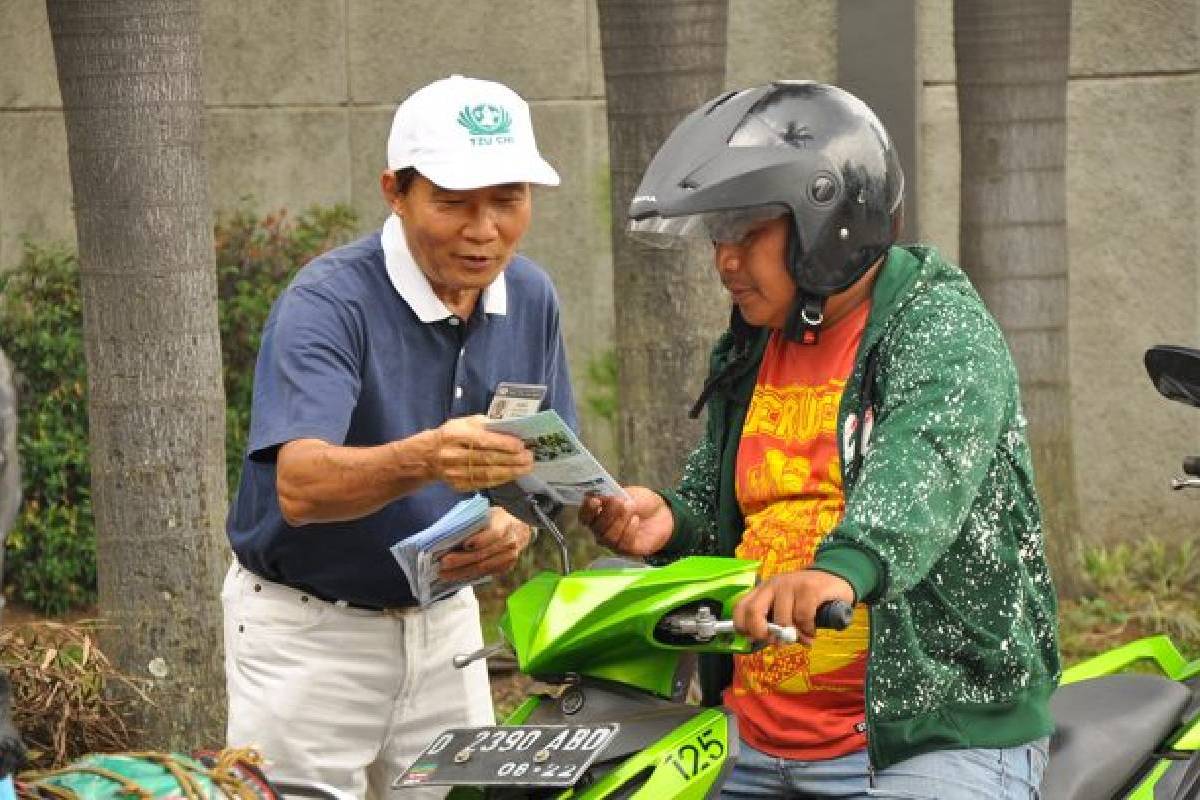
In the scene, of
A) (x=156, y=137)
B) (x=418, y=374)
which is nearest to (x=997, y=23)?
(x=156, y=137)

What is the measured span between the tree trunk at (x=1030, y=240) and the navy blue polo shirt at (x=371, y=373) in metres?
3.91

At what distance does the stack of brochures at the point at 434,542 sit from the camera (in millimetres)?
3898

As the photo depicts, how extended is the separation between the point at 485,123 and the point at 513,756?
1350 millimetres

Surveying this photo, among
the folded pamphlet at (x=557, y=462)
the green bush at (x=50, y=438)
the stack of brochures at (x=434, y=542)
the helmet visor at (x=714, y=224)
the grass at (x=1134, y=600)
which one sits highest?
the helmet visor at (x=714, y=224)

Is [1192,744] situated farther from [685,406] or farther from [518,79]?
[518,79]

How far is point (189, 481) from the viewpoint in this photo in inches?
223

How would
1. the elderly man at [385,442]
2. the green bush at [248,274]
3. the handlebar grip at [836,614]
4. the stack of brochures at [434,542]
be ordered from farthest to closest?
the green bush at [248,274] → the elderly man at [385,442] → the stack of brochures at [434,542] → the handlebar grip at [836,614]

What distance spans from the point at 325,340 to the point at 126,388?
67.1 inches

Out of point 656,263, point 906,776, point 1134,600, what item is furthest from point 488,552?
point 1134,600

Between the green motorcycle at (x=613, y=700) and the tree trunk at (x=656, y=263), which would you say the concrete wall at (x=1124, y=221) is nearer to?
the tree trunk at (x=656, y=263)

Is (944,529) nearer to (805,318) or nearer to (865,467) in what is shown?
(865,467)

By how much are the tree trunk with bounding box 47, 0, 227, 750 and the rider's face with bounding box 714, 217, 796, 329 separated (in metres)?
2.49

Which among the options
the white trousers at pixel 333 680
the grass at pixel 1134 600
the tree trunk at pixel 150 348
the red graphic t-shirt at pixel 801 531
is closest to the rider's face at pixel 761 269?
the red graphic t-shirt at pixel 801 531

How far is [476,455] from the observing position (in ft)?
11.8
